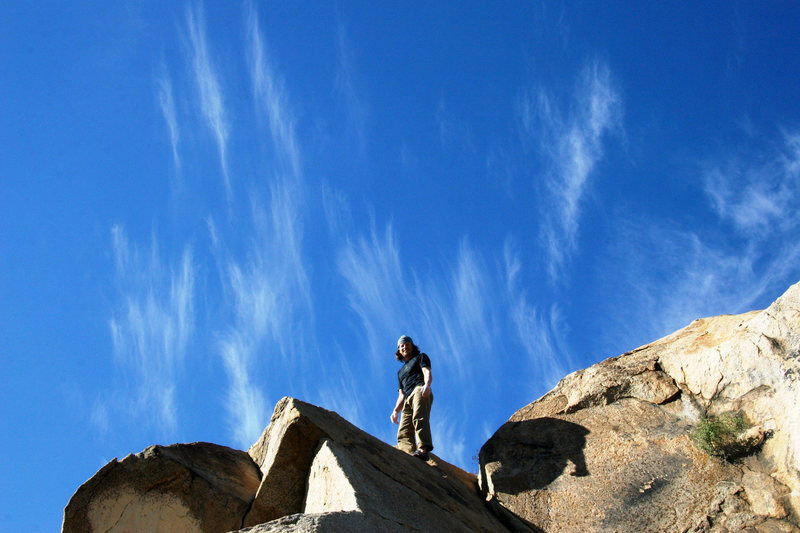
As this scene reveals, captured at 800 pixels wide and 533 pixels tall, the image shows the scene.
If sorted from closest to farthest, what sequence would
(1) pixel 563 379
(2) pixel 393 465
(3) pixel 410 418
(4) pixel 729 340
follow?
(2) pixel 393 465, (4) pixel 729 340, (3) pixel 410 418, (1) pixel 563 379

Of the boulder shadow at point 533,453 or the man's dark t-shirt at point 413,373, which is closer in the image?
the boulder shadow at point 533,453

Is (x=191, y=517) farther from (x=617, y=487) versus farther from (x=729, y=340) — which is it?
(x=729, y=340)

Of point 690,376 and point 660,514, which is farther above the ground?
point 690,376

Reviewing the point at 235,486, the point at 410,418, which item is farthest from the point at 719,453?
the point at 235,486

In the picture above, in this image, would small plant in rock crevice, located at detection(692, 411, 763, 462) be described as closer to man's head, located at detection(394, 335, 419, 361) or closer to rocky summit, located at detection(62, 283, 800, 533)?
rocky summit, located at detection(62, 283, 800, 533)

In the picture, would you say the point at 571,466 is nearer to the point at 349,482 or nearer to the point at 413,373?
the point at 413,373

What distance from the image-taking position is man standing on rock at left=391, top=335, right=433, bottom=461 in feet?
32.3

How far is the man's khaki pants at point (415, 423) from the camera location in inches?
387

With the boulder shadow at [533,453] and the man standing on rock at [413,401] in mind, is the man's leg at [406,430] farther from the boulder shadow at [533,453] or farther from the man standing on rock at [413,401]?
the boulder shadow at [533,453]

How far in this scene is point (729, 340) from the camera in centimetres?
970

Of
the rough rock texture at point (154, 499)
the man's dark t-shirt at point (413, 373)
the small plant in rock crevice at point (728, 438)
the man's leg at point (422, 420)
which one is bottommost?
the small plant in rock crevice at point (728, 438)

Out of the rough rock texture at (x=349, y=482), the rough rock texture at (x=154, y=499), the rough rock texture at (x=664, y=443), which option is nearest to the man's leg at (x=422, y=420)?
the rough rock texture at (x=349, y=482)

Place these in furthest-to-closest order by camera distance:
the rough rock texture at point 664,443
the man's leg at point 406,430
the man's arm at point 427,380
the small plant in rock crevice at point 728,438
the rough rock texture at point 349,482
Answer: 1. the man's leg at point 406,430
2. the man's arm at point 427,380
3. the small plant in rock crevice at point 728,438
4. the rough rock texture at point 664,443
5. the rough rock texture at point 349,482

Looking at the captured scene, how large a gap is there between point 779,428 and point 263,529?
6.55 metres
